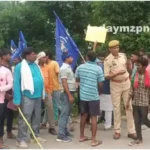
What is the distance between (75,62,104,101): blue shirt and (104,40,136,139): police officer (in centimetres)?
47

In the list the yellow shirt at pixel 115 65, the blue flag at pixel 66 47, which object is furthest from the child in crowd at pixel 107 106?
the yellow shirt at pixel 115 65

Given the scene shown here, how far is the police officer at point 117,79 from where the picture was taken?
6.62 m

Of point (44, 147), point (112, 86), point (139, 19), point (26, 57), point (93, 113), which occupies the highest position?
point (139, 19)

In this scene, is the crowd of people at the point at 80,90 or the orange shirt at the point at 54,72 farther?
the orange shirt at the point at 54,72

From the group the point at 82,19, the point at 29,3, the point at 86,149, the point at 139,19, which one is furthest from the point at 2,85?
the point at 29,3

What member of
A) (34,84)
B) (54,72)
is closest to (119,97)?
(54,72)

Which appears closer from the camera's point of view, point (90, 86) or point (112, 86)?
point (90, 86)

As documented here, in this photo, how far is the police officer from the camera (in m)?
6.62

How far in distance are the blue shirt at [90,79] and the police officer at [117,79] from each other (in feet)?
1.55

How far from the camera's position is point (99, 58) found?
25.7ft

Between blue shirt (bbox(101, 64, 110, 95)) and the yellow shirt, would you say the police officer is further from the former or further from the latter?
blue shirt (bbox(101, 64, 110, 95))

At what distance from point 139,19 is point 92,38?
27.7ft

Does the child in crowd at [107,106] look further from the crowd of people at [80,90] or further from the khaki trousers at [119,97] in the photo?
the khaki trousers at [119,97]

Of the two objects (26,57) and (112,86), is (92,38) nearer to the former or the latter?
(112,86)
